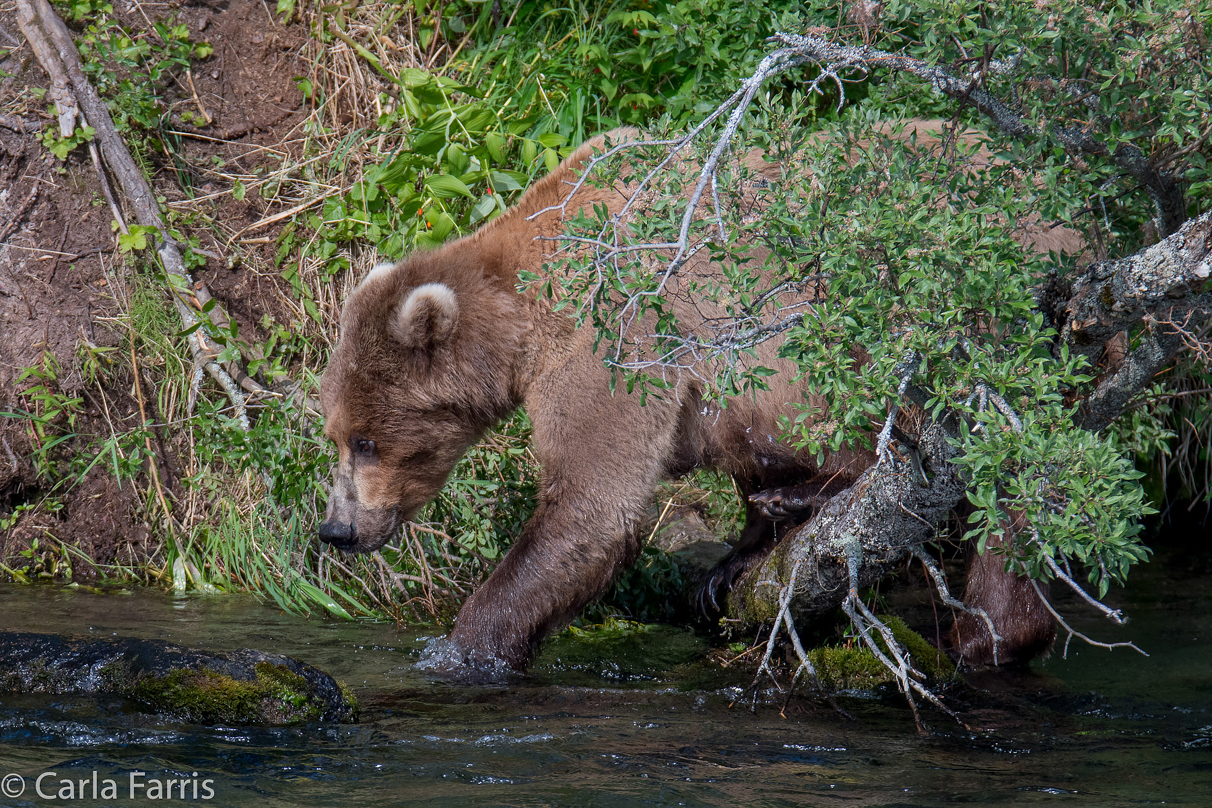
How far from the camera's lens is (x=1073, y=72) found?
3.16 metres

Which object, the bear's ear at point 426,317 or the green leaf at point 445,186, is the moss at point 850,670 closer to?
the bear's ear at point 426,317

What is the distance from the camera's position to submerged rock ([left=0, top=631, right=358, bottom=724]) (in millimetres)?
3762

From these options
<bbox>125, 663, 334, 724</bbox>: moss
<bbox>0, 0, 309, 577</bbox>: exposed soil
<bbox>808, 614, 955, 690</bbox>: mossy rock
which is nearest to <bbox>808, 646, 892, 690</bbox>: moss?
<bbox>808, 614, 955, 690</bbox>: mossy rock

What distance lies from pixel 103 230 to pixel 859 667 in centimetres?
575

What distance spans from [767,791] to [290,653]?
269 cm

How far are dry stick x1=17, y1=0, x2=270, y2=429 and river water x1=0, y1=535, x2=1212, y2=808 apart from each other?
3.24 metres

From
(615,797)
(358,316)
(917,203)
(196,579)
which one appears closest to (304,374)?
(196,579)

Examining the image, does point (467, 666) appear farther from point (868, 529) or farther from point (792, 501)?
point (868, 529)

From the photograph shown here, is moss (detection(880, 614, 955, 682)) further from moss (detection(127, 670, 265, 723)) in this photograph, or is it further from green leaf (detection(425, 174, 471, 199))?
green leaf (detection(425, 174, 471, 199))

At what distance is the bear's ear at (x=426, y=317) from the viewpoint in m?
4.81

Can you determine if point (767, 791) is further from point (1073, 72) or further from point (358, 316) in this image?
point (358, 316)

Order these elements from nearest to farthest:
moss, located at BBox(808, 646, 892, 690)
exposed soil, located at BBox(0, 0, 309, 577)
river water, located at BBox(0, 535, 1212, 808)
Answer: river water, located at BBox(0, 535, 1212, 808) < moss, located at BBox(808, 646, 892, 690) < exposed soil, located at BBox(0, 0, 309, 577)

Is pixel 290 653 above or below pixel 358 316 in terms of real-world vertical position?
below

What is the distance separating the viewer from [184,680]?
3787 millimetres
